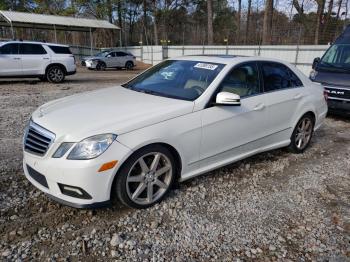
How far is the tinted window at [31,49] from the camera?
40.9 feet

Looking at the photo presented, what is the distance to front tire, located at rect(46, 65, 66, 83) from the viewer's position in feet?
43.6

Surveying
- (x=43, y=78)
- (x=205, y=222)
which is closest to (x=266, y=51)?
(x=43, y=78)

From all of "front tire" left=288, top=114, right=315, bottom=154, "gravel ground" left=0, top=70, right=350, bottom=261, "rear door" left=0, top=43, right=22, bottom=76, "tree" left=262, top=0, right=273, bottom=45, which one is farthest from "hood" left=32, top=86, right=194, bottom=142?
"tree" left=262, top=0, right=273, bottom=45

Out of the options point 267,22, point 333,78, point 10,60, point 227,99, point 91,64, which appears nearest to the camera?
point 227,99

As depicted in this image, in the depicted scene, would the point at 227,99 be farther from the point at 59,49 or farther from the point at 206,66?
the point at 59,49

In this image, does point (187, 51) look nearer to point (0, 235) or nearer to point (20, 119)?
point (20, 119)

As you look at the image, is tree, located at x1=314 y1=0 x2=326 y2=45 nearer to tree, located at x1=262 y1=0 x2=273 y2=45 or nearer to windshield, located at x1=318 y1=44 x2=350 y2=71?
tree, located at x1=262 y1=0 x2=273 y2=45

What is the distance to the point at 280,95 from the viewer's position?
461 cm

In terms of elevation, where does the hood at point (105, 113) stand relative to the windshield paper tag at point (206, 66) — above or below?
below

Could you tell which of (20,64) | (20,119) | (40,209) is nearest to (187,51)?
(20,64)

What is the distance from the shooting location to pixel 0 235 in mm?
2932

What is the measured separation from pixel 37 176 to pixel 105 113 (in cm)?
92

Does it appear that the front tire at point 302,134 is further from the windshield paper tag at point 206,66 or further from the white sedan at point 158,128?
the windshield paper tag at point 206,66

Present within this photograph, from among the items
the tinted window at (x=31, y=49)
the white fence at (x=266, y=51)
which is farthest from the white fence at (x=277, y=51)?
the tinted window at (x=31, y=49)
